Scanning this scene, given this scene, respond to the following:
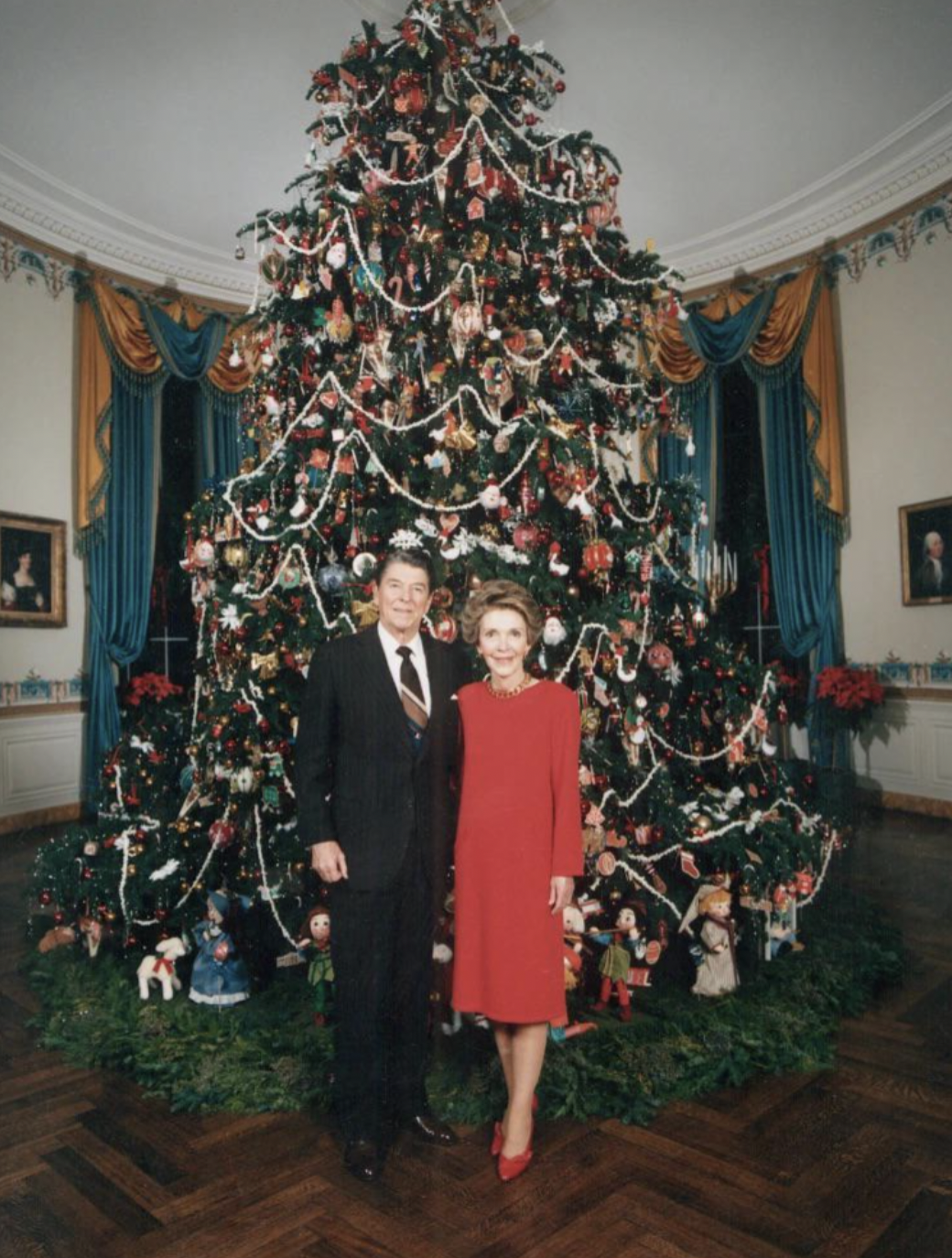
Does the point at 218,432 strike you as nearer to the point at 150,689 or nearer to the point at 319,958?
the point at 150,689

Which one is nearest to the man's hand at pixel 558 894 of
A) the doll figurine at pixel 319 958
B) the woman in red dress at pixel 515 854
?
the woman in red dress at pixel 515 854

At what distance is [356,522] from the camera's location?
3645 mm

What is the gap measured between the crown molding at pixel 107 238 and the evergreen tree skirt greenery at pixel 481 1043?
18.8 ft

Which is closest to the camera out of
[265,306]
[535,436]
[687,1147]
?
[687,1147]

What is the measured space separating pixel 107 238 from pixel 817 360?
6084 mm

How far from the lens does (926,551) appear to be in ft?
22.0

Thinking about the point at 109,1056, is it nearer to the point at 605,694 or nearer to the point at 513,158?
the point at 605,694

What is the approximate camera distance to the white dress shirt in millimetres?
2463

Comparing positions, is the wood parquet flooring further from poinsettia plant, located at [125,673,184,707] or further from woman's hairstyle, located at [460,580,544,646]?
poinsettia plant, located at [125,673,184,707]

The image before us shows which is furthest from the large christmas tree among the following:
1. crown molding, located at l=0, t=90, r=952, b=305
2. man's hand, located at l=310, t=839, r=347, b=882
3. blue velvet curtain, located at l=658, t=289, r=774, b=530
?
blue velvet curtain, located at l=658, t=289, r=774, b=530

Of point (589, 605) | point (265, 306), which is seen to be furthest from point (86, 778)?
point (589, 605)

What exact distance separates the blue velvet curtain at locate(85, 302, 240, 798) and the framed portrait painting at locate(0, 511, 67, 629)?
11.1 inches

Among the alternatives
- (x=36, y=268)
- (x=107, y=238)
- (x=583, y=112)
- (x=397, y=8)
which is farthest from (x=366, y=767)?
(x=107, y=238)

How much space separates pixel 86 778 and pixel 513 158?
5.77 metres
